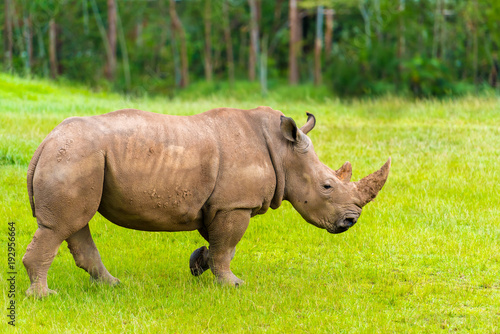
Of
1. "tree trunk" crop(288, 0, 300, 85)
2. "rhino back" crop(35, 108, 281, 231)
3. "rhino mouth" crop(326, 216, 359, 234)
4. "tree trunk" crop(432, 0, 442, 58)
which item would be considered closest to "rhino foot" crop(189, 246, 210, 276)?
"rhino back" crop(35, 108, 281, 231)

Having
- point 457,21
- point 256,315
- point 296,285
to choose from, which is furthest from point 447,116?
point 457,21

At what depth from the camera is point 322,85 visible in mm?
40031

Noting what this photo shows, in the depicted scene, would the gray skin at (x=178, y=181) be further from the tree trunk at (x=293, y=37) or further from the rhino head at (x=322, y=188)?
the tree trunk at (x=293, y=37)

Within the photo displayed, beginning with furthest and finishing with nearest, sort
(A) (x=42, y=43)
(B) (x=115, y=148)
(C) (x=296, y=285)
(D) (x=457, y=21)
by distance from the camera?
(A) (x=42, y=43) → (D) (x=457, y=21) → (C) (x=296, y=285) → (B) (x=115, y=148)

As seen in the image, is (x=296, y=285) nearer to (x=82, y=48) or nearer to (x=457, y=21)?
(x=457, y=21)

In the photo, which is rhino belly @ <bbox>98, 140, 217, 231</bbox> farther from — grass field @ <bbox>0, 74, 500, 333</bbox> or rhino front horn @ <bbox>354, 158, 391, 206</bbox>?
rhino front horn @ <bbox>354, 158, 391, 206</bbox>

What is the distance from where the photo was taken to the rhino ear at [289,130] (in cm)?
653

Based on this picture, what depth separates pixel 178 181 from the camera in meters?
6.04

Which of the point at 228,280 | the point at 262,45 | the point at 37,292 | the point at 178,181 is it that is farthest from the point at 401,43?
the point at 37,292

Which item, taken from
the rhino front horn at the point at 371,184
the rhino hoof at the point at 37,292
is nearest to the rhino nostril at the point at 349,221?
the rhino front horn at the point at 371,184

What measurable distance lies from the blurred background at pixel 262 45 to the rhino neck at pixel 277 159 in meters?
20.3

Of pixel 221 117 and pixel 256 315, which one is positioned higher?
pixel 221 117

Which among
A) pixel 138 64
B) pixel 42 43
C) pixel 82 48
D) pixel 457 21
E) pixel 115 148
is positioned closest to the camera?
pixel 115 148

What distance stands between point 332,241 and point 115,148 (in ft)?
12.3
